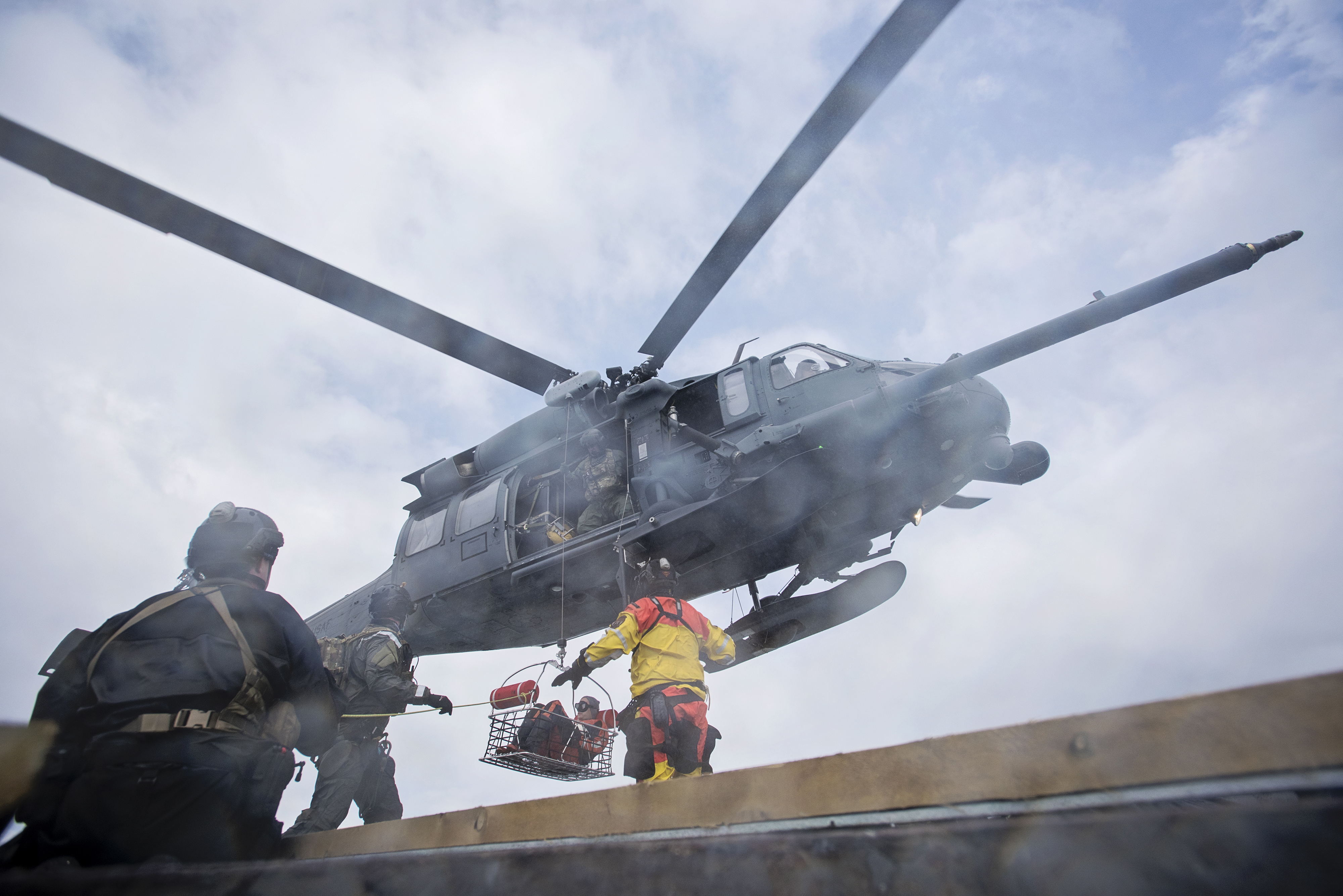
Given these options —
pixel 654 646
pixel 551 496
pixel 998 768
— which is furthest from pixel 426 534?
pixel 998 768

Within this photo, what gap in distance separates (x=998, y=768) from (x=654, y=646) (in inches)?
121

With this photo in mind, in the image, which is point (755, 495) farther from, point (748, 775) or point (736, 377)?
point (748, 775)

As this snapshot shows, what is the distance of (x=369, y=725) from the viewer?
188 inches

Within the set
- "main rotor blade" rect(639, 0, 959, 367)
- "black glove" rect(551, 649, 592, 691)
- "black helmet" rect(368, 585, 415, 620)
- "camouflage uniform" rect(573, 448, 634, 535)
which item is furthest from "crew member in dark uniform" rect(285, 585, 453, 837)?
"main rotor blade" rect(639, 0, 959, 367)

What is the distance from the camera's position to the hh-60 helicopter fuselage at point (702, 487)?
546 cm

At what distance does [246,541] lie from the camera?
260cm

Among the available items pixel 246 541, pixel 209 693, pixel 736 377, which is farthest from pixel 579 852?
pixel 736 377

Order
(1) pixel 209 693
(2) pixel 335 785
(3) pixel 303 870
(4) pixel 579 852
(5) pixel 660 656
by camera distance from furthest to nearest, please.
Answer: (2) pixel 335 785 < (5) pixel 660 656 < (1) pixel 209 693 < (3) pixel 303 870 < (4) pixel 579 852

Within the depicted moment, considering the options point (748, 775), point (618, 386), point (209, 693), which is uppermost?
point (618, 386)

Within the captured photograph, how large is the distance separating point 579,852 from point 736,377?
5347 mm

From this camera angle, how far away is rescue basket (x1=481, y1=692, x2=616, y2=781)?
15.8 feet

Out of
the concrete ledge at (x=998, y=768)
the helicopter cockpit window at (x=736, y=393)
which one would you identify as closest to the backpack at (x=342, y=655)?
the helicopter cockpit window at (x=736, y=393)

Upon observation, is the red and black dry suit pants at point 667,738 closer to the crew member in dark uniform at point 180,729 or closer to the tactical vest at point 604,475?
the crew member in dark uniform at point 180,729

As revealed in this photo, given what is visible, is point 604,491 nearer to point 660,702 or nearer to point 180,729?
point 660,702
